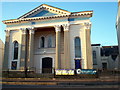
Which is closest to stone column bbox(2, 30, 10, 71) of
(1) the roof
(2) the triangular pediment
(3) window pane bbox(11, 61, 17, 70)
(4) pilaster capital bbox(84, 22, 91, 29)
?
(3) window pane bbox(11, 61, 17, 70)

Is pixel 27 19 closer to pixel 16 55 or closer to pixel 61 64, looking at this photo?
pixel 16 55

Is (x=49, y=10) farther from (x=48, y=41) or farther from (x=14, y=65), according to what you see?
(x=14, y=65)

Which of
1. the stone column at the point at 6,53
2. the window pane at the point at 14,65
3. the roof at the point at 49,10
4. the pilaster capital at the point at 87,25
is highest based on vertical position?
the roof at the point at 49,10

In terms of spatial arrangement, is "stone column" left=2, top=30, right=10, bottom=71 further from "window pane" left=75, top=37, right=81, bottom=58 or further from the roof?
"window pane" left=75, top=37, right=81, bottom=58

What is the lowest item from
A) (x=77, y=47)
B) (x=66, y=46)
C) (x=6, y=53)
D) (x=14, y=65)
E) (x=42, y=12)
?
(x=14, y=65)

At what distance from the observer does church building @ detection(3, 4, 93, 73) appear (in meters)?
22.0

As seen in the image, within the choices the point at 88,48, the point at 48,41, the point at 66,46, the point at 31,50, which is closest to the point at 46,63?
the point at 31,50

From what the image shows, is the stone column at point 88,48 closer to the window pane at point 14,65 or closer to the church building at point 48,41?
the church building at point 48,41

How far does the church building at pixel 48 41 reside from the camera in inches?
865

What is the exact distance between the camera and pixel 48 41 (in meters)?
25.0

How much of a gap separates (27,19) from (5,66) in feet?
31.2

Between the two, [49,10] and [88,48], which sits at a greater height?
[49,10]

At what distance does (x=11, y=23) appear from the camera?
83.9 ft

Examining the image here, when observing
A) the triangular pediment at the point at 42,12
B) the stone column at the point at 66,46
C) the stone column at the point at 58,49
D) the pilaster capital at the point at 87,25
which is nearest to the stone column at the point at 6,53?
the triangular pediment at the point at 42,12
